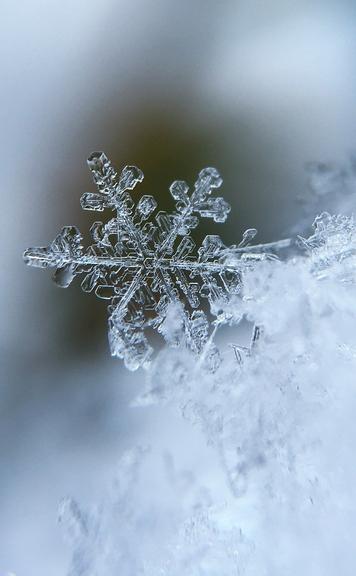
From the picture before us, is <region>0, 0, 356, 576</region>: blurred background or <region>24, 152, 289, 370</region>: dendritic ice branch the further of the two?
<region>0, 0, 356, 576</region>: blurred background

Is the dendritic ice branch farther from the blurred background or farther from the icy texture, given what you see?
the blurred background

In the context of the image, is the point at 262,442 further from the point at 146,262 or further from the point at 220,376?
the point at 146,262

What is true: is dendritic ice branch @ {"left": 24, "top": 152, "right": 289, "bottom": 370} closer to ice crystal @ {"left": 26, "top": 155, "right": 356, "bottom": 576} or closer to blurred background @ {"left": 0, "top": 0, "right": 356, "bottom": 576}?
ice crystal @ {"left": 26, "top": 155, "right": 356, "bottom": 576}

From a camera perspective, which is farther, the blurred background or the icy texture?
the blurred background

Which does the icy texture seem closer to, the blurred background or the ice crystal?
the ice crystal

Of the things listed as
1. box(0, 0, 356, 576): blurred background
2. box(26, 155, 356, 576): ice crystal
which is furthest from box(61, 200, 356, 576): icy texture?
box(0, 0, 356, 576): blurred background

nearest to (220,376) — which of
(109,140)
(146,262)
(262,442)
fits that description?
(262,442)

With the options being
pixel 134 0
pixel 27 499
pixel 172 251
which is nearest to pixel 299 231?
pixel 172 251

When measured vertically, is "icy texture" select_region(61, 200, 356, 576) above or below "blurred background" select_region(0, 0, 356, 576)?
below

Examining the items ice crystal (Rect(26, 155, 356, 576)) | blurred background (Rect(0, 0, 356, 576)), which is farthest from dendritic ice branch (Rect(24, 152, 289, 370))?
blurred background (Rect(0, 0, 356, 576))
